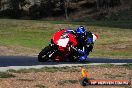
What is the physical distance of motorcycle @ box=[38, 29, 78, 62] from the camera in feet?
63.7

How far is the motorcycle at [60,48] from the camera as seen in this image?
19406 mm

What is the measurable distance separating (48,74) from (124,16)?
264ft

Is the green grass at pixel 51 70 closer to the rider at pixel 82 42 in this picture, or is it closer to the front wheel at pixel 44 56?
the front wheel at pixel 44 56

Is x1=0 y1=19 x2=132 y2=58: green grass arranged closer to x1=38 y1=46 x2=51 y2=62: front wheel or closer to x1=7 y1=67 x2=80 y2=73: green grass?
x1=38 y1=46 x2=51 y2=62: front wheel

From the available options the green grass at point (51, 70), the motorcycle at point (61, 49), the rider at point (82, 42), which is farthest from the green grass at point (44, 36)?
the green grass at point (51, 70)

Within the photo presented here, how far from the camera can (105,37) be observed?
5212cm

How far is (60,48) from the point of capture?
19.7 metres

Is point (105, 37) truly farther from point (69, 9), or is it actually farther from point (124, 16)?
point (69, 9)

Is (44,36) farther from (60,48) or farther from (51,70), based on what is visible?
(51,70)

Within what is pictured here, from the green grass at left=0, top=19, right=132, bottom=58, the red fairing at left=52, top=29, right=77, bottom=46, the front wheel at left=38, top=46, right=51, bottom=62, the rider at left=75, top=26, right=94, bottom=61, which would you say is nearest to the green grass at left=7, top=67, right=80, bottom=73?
the front wheel at left=38, top=46, right=51, bottom=62

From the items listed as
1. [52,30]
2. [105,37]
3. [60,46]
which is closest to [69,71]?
[60,46]

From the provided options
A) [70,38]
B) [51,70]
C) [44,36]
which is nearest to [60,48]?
[70,38]

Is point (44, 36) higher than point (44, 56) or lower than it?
lower

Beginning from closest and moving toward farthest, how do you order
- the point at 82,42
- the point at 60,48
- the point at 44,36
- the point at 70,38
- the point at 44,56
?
the point at 44,56 < the point at 60,48 < the point at 70,38 < the point at 82,42 < the point at 44,36
